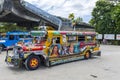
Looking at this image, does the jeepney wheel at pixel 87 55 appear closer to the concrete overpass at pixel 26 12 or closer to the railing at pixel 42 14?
the concrete overpass at pixel 26 12

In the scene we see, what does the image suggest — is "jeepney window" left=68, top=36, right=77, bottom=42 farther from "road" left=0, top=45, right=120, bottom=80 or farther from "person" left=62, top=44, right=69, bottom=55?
"road" left=0, top=45, right=120, bottom=80

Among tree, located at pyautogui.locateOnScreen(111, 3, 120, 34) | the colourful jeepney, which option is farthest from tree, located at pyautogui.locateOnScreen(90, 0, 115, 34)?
the colourful jeepney

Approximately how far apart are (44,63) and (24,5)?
16.9 metres

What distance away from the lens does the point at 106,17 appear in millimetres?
37906

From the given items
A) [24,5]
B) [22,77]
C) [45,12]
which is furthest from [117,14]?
[22,77]

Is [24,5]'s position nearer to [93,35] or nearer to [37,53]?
Result: [93,35]

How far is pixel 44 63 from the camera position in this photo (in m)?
12.1

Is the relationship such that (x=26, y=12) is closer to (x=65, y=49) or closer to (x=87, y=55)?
(x=87, y=55)

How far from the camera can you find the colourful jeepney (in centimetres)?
1106

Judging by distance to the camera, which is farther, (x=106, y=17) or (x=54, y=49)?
(x=106, y=17)

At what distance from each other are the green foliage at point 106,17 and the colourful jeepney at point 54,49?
71.8 ft

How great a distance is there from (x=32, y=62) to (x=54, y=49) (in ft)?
5.93

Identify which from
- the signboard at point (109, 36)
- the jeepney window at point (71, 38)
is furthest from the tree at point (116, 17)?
the jeepney window at point (71, 38)

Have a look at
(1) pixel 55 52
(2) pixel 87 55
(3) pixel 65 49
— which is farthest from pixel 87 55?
(1) pixel 55 52
